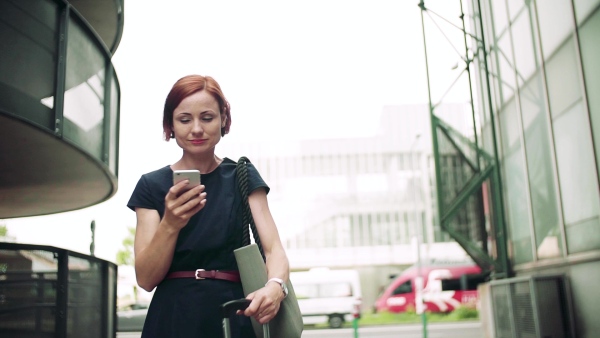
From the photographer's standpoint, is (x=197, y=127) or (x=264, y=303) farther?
(x=197, y=127)

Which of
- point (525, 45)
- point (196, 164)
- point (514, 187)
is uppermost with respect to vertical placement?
point (525, 45)

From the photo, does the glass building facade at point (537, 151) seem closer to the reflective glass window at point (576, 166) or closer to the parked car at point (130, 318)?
the reflective glass window at point (576, 166)

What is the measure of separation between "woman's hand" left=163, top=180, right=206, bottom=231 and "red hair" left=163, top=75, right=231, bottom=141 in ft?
1.07

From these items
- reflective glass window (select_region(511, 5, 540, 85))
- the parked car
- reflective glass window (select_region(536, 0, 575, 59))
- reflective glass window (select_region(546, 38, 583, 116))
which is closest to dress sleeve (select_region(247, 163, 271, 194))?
reflective glass window (select_region(546, 38, 583, 116))

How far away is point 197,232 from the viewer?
193cm

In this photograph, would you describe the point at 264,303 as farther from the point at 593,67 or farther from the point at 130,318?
the point at 130,318

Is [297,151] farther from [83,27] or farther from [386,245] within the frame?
[83,27]

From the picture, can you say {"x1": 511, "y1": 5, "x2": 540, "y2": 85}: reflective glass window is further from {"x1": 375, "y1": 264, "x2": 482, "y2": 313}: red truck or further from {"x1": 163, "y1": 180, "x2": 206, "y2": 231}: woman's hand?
{"x1": 375, "y1": 264, "x2": 482, "y2": 313}: red truck

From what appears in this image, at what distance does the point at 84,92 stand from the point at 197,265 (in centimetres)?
614

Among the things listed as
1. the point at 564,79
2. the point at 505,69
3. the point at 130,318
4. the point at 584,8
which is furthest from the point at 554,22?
the point at 130,318

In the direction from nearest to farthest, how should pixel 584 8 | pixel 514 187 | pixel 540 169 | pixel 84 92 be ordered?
pixel 84 92
pixel 584 8
pixel 540 169
pixel 514 187

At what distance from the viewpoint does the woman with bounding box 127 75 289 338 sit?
6.09 feet

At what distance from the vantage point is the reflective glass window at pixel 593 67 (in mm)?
8164

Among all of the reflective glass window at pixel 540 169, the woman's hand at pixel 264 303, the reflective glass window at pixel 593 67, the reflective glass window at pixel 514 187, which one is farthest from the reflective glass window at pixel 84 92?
the reflective glass window at pixel 514 187
